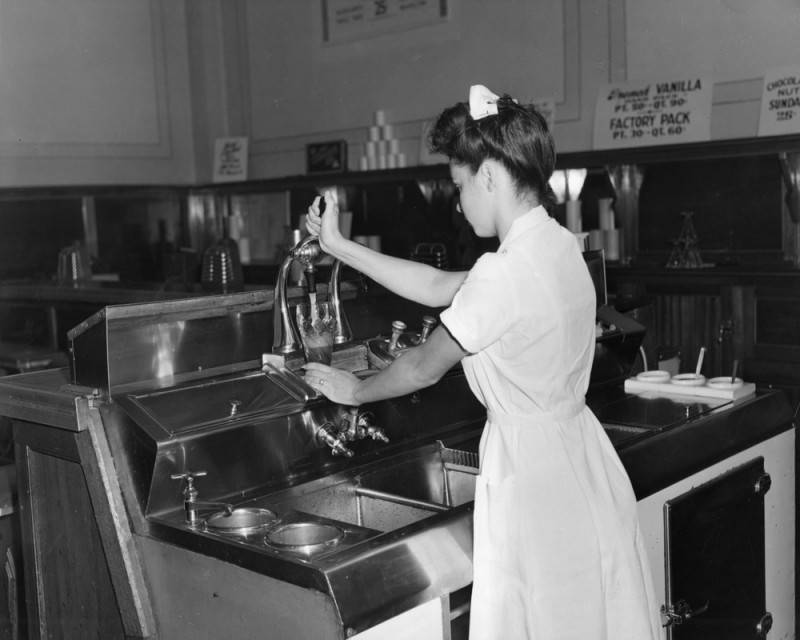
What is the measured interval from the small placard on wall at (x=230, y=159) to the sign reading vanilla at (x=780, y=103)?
11.3ft

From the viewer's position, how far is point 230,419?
212 cm

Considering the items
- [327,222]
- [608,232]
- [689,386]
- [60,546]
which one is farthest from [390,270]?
[608,232]

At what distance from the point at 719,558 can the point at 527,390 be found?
3.69ft

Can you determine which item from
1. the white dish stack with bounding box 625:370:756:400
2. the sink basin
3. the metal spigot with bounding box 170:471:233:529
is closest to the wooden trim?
the metal spigot with bounding box 170:471:233:529

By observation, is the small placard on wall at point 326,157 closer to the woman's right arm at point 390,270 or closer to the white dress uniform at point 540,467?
the woman's right arm at point 390,270

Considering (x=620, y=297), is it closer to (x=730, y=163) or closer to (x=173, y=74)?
(x=730, y=163)

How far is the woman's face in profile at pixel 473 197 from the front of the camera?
1.88 m

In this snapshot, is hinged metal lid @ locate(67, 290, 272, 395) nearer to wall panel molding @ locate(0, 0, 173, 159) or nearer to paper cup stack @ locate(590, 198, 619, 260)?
paper cup stack @ locate(590, 198, 619, 260)

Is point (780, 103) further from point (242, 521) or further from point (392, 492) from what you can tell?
point (242, 521)

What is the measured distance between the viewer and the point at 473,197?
6.22 feet

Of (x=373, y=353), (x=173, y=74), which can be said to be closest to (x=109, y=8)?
(x=173, y=74)

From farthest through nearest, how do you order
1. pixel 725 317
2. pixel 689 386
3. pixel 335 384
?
pixel 725 317 → pixel 689 386 → pixel 335 384

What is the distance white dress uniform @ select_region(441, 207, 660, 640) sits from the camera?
1822 millimetres

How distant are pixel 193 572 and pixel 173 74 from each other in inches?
214
